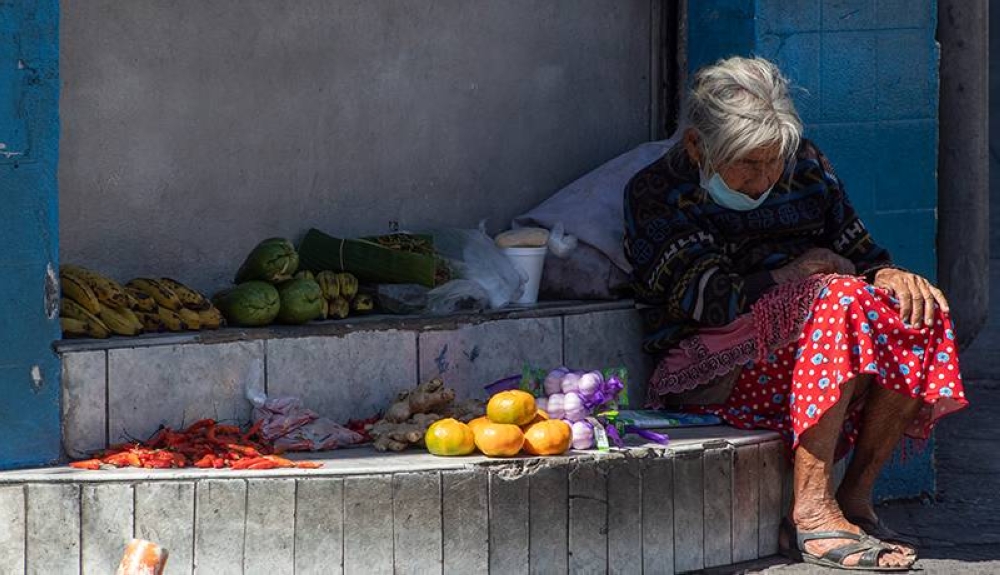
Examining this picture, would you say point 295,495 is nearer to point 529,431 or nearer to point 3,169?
point 529,431

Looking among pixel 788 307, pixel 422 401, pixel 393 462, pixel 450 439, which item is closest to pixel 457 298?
pixel 422 401

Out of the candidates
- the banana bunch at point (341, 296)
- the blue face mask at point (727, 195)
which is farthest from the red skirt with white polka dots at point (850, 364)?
the banana bunch at point (341, 296)

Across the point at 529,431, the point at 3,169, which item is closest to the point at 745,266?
the point at 529,431

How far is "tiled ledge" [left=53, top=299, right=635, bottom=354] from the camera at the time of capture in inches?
191

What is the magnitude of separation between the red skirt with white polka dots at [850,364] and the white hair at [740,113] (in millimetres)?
530

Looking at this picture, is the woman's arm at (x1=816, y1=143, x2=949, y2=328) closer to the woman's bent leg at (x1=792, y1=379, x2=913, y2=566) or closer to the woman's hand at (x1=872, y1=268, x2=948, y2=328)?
the woman's hand at (x1=872, y1=268, x2=948, y2=328)

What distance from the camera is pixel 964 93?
6.43m

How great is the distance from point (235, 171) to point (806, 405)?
2097mm

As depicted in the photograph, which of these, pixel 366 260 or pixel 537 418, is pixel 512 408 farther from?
pixel 366 260

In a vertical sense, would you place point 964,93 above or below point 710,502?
above

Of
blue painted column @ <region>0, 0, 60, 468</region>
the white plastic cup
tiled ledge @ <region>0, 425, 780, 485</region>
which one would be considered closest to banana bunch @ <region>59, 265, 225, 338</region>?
blue painted column @ <region>0, 0, 60, 468</region>

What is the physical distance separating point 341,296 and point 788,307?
4.89 feet

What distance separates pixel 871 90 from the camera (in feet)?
20.2

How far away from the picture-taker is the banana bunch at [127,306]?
4914 millimetres
